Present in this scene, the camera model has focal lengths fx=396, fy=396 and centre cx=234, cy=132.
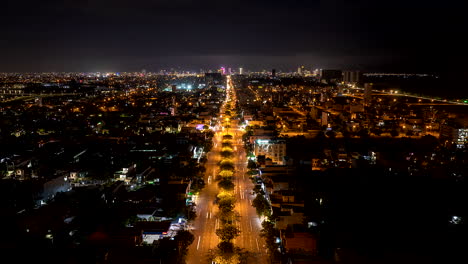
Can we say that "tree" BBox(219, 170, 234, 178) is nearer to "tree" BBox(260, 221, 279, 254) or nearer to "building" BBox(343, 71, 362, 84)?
"tree" BBox(260, 221, 279, 254)

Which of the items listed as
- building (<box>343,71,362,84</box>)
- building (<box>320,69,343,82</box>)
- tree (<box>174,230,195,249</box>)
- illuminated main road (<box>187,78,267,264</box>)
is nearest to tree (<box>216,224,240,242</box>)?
illuminated main road (<box>187,78,267,264</box>)

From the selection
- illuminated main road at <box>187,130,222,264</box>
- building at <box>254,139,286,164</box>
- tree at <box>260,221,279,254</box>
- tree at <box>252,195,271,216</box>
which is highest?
building at <box>254,139,286,164</box>

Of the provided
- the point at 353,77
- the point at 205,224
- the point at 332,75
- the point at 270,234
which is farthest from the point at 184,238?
the point at 332,75

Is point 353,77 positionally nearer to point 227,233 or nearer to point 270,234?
point 270,234

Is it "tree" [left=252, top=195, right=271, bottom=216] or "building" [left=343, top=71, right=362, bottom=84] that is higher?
"building" [left=343, top=71, right=362, bottom=84]

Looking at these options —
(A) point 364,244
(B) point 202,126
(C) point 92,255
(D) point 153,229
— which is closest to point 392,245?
(A) point 364,244
